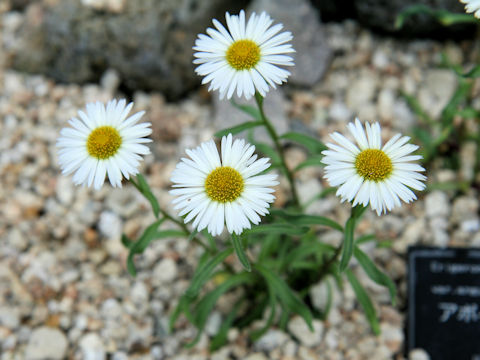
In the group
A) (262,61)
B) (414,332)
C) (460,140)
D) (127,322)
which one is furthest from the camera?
(460,140)

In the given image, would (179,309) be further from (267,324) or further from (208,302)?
(267,324)

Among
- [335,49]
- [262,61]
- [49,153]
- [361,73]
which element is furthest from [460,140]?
[49,153]

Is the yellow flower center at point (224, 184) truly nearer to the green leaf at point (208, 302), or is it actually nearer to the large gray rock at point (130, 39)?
the green leaf at point (208, 302)

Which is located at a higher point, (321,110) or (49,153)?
(321,110)

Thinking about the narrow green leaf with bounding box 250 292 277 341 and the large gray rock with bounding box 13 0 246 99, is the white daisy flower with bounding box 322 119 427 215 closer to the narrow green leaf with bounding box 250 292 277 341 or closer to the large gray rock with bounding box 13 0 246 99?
the narrow green leaf with bounding box 250 292 277 341

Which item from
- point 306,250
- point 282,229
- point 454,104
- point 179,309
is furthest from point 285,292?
point 454,104

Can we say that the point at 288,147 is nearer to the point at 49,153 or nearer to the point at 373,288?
the point at 373,288

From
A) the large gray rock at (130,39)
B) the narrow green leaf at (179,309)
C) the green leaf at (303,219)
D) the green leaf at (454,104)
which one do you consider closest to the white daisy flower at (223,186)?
the green leaf at (303,219)
